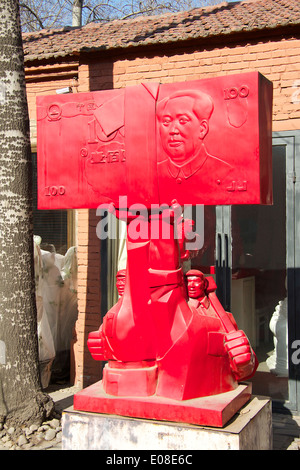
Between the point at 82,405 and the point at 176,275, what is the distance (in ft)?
2.96

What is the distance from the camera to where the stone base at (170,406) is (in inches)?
108

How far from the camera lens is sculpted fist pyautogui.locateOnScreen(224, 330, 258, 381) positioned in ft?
9.59

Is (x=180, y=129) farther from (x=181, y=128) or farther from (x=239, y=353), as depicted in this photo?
(x=239, y=353)

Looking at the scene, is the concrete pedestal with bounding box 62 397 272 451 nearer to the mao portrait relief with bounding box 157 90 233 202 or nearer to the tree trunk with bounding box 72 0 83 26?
the mao portrait relief with bounding box 157 90 233 202

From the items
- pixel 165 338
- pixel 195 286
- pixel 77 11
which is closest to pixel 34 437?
pixel 165 338

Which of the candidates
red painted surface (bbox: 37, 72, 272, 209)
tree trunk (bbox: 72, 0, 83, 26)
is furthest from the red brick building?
tree trunk (bbox: 72, 0, 83, 26)

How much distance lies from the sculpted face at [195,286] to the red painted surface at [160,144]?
50 cm

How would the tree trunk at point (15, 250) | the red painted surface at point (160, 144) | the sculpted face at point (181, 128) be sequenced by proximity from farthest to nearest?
the tree trunk at point (15, 250)
the sculpted face at point (181, 128)
the red painted surface at point (160, 144)

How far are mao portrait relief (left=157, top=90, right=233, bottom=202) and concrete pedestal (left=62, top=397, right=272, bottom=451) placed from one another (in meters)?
1.20

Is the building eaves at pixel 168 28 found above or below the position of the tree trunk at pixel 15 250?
above

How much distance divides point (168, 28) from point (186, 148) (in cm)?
349

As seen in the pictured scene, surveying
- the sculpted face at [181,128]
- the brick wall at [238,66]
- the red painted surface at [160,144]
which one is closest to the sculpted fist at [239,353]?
the red painted surface at [160,144]

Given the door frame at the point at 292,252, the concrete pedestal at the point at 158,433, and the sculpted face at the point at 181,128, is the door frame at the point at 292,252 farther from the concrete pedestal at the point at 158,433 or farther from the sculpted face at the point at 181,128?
the sculpted face at the point at 181,128
